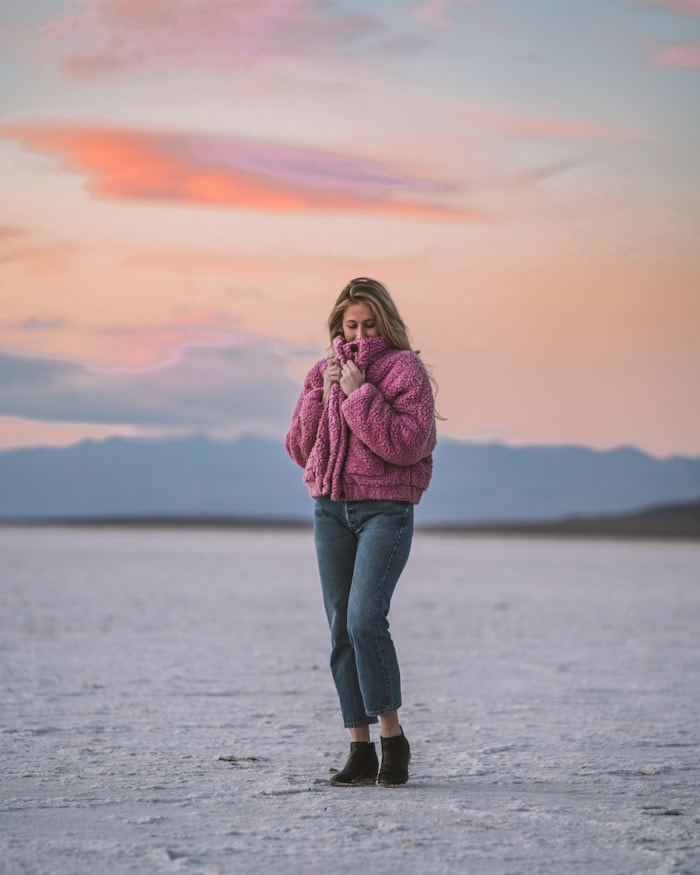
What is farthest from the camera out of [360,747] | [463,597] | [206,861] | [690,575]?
[690,575]

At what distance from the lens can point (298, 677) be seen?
746cm

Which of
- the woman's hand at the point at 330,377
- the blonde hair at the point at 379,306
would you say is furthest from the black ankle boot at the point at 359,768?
the blonde hair at the point at 379,306

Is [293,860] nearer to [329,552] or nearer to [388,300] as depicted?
[329,552]

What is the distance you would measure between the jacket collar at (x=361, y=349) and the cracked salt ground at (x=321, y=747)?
1.43 m

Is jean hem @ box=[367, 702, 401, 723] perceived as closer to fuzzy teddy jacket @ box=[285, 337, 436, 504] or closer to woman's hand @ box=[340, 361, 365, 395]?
fuzzy teddy jacket @ box=[285, 337, 436, 504]

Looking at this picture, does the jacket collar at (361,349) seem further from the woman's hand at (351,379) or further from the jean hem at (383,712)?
the jean hem at (383,712)

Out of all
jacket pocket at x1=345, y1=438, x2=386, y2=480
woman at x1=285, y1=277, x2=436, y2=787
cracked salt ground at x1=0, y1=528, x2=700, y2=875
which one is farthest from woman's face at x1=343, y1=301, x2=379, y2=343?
cracked salt ground at x1=0, y1=528, x2=700, y2=875

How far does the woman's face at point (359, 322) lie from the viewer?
4.38 meters

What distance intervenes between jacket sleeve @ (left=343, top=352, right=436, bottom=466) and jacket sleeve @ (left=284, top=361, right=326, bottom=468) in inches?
6.3

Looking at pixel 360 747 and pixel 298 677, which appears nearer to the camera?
pixel 360 747

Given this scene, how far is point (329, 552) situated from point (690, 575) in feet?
63.1

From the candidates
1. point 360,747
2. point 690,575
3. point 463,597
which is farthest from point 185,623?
point 690,575

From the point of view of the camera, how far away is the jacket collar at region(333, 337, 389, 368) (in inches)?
171

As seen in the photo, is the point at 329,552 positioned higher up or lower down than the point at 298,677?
higher up
